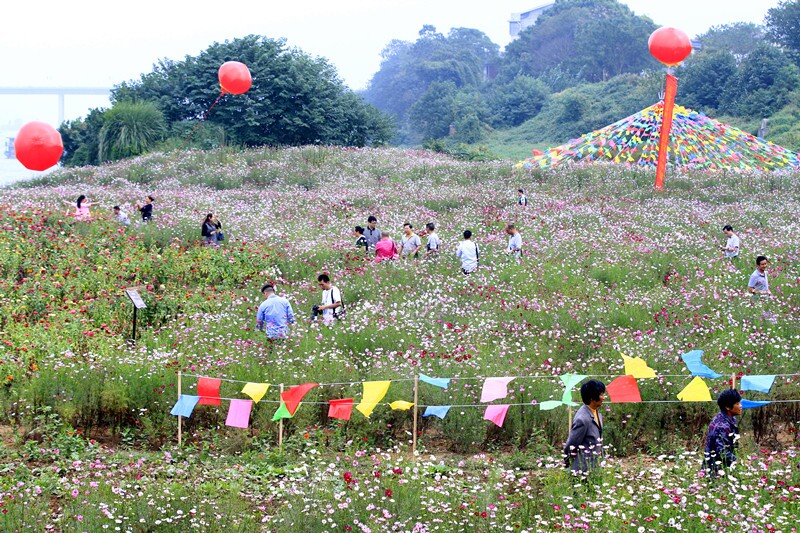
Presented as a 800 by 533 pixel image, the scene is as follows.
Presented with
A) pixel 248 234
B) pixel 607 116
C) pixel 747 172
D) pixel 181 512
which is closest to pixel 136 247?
pixel 248 234

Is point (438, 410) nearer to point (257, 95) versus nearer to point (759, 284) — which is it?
point (759, 284)

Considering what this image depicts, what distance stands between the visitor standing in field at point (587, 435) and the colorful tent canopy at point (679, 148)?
890 inches

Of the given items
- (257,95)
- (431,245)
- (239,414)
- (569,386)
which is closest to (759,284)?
(569,386)

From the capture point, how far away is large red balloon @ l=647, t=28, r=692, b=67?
71.9ft

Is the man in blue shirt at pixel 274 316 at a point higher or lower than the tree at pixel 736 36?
lower

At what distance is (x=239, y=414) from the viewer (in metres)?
8.75

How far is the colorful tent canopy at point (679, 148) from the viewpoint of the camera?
98.2 feet

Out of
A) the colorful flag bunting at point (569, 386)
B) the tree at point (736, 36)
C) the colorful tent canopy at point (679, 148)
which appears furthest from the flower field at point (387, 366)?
the tree at point (736, 36)

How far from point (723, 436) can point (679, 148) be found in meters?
25.3

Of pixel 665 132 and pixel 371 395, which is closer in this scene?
pixel 371 395

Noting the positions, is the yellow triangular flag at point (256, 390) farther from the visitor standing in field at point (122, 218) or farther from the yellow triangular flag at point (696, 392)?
the visitor standing in field at point (122, 218)

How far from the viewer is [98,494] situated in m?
7.07

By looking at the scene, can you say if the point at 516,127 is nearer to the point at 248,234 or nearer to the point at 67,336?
the point at 248,234

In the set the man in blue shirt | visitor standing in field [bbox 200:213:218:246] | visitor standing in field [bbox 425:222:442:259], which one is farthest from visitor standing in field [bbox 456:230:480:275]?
visitor standing in field [bbox 200:213:218:246]
